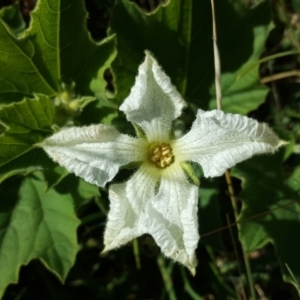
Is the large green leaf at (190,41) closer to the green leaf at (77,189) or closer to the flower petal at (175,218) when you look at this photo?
the green leaf at (77,189)

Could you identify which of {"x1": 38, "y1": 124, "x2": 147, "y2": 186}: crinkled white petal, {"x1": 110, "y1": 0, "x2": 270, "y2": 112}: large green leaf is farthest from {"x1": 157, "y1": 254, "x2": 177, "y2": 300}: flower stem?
{"x1": 38, "y1": 124, "x2": 147, "y2": 186}: crinkled white petal

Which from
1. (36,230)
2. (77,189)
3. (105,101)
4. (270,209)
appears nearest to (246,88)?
(270,209)

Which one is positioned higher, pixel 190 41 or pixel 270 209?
pixel 190 41

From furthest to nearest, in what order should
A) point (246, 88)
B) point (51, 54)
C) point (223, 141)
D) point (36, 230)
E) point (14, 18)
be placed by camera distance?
point (14, 18) < point (246, 88) < point (36, 230) < point (51, 54) < point (223, 141)

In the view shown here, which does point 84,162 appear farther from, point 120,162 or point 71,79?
point 71,79

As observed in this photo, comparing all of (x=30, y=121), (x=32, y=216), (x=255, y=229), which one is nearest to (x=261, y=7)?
(x=255, y=229)

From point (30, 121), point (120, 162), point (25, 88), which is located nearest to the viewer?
point (120, 162)

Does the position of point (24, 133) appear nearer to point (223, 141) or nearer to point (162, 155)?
point (162, 155)
